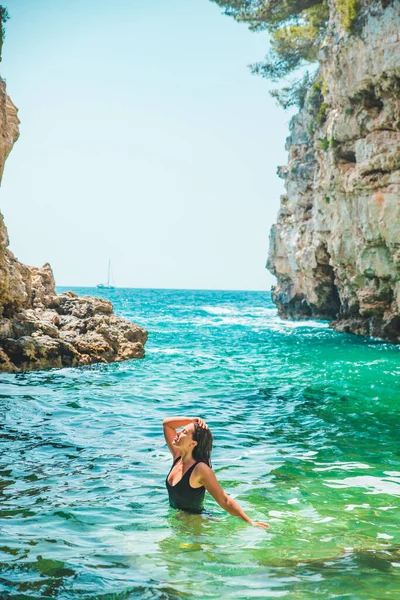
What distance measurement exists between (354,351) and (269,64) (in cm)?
2347

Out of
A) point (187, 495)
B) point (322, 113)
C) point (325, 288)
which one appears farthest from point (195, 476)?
point (325, 288)

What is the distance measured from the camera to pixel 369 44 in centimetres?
2373

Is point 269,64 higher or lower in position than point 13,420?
higher

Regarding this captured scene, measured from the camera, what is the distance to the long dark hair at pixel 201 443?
18.4 feet

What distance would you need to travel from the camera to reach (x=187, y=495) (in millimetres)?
5816

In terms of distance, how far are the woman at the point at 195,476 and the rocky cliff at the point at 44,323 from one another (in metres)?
10.6

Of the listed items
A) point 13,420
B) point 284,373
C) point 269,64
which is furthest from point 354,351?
point 269,64

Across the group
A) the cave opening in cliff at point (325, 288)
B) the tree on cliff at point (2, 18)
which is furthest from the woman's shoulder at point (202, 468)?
the cave opening in cliff at point (325, 288)

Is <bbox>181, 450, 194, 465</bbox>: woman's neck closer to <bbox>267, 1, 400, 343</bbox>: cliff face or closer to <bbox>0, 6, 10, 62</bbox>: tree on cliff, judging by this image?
<bbox>0, 6, 10, 62</bbox>: tree on cliff

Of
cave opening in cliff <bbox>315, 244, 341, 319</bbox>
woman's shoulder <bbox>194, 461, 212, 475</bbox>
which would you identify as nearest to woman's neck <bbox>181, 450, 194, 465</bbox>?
woman's shoulder <bbox>194, 461, 212, 475</bbox>

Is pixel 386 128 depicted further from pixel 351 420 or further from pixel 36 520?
pixel 36 520

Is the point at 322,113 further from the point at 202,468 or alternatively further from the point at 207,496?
the point at 202,468

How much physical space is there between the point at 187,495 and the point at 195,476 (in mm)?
323

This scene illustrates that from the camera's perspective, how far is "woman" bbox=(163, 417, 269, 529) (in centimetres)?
545
